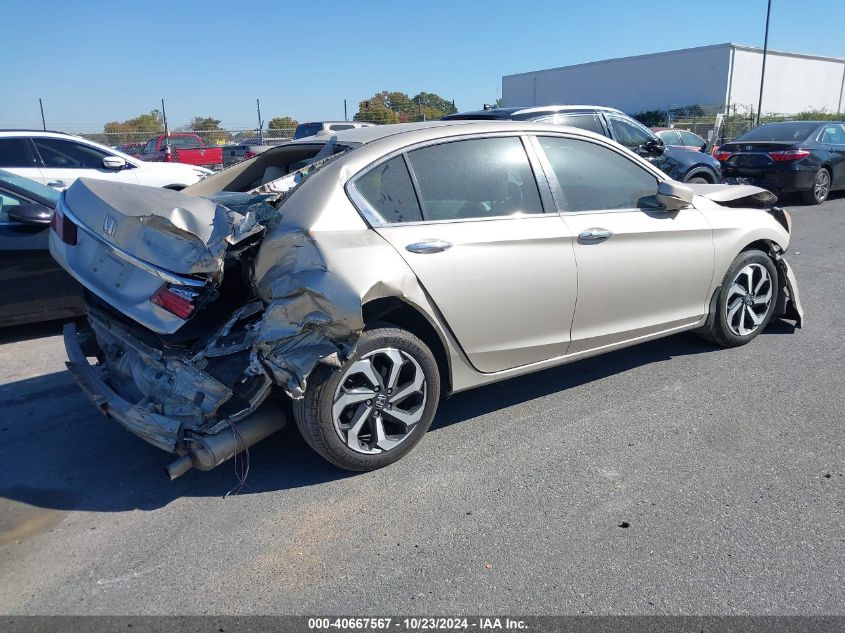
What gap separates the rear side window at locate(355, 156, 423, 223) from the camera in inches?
138

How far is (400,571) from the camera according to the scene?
278cm

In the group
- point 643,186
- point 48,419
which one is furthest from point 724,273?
point 48,419

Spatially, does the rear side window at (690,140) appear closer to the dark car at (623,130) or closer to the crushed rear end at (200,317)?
the dark car at (623,130)

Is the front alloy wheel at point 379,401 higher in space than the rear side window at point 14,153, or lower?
lower

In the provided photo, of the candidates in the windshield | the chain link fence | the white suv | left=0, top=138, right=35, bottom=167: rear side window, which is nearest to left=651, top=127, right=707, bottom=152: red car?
the chain link fence

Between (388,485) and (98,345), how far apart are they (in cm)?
197

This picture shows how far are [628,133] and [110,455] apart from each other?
912cm

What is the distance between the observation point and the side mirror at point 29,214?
5.54 meters

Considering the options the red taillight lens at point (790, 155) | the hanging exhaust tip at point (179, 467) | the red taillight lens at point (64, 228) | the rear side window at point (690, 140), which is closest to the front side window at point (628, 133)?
the red taillight lens at point (790, 155)

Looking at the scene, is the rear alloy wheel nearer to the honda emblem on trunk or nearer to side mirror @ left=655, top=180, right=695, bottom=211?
side mirror @ left=655, top=180, right=695, bottom=211

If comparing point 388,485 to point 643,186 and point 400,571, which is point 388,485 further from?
point 643,186

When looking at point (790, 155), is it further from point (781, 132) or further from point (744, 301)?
point (744, 301)

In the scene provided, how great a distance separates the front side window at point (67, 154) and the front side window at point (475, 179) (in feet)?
25.1

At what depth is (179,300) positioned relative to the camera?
3.12 m
